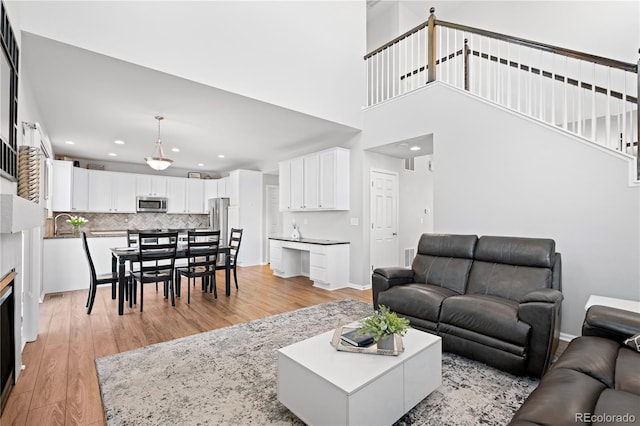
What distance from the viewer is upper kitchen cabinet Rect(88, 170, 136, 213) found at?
23.7 feet

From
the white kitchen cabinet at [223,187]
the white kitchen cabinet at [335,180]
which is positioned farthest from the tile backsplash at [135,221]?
the white kitchen cabinet at [335,180]

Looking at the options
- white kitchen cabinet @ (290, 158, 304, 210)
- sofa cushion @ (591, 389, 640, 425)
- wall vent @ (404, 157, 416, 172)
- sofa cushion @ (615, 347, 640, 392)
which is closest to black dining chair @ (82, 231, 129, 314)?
white kitchen cabinet @ (290, 158, 304, 210)

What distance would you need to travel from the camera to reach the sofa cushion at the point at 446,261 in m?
3.30

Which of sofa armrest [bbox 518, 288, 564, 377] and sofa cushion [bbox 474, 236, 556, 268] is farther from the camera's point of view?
sofa cushion [bbox 474, 236, 556, 268]

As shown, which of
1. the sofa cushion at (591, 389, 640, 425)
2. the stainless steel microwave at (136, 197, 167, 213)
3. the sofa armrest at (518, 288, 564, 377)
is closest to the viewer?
the sofa cushion at (591, 389, 640, 425)

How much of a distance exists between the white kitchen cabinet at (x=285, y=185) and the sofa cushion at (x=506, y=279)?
4063 mm

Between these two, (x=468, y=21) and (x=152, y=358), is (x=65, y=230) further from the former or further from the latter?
(x=468, y=21)

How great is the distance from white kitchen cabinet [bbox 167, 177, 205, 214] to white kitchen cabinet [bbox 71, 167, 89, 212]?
69.6 inches

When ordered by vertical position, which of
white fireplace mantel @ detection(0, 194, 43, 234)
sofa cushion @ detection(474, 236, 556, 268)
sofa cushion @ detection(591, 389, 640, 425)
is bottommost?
sofa cushion @ detection(591, 389, 640, 425)

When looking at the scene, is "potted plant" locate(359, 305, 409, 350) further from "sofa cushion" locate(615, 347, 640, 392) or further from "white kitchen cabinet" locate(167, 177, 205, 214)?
"white kitchen cabinet" locate(167, 177, 205, 214)

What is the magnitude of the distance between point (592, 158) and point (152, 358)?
174 inches

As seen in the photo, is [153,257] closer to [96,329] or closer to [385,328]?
[96,329]

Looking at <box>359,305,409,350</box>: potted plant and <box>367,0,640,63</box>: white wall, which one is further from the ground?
<box>367,0,640,63</box>: white wall

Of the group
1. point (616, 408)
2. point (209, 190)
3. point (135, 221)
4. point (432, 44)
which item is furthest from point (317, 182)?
point (135, 221)
